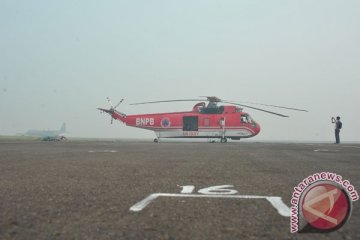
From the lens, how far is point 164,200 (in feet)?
16.2

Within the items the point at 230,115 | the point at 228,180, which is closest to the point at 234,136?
the point at 230,115

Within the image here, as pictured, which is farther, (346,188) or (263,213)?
(263,213)

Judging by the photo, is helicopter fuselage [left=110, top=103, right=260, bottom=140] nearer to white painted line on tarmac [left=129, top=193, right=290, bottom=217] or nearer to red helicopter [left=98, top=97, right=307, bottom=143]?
red helicopter [left=98, top=97, right=307, bottom=143]

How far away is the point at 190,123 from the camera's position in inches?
1722

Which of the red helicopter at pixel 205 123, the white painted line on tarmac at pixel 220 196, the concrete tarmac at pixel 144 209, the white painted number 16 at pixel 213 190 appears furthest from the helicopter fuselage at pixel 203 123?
the white painted line on tarmac at pixel 220 196

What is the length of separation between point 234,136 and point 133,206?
39.6 m

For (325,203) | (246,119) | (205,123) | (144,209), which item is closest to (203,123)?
(205,123)

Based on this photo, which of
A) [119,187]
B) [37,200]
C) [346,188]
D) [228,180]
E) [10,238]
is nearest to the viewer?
[346,188]

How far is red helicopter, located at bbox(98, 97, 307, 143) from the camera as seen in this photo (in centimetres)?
4297

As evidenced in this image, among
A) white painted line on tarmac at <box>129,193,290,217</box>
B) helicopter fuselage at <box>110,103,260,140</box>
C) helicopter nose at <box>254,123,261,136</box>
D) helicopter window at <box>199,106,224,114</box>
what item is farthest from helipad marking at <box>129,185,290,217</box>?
helicopter nose at <box>254,123,261,136</box>

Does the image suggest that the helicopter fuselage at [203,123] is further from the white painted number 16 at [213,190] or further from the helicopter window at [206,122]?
the white painted number 16 at [213,190]

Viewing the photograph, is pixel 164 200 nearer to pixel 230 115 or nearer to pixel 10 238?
pixel 10 238

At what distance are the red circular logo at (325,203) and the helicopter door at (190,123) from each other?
40924 millimetres

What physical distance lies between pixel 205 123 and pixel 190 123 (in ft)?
5.82
